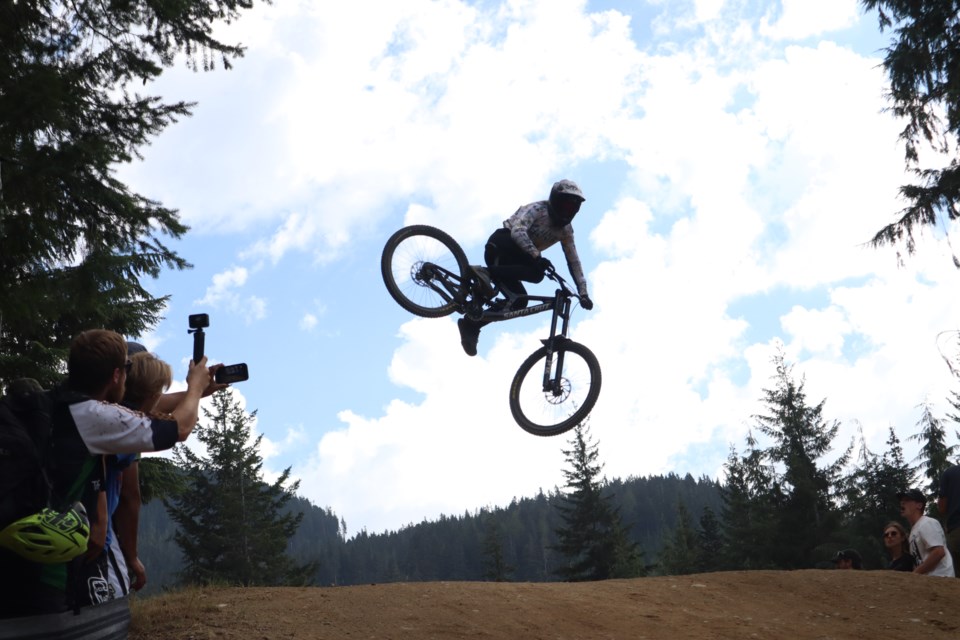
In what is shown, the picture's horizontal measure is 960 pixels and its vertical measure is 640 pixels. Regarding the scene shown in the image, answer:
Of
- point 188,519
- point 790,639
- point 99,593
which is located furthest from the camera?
point 188,519

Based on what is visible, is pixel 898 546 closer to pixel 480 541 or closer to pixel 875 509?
pixel 875 509

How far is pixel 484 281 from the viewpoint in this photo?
922 cm

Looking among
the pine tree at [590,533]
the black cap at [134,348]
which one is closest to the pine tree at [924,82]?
the black cap at [134,348]

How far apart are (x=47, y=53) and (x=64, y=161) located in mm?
1733

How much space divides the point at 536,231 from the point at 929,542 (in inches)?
236

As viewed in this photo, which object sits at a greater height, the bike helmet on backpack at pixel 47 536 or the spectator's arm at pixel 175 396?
the spectator's arm at pixel 175 396

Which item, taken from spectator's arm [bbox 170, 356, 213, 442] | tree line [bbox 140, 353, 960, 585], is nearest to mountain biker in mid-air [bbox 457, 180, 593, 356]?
spectator's arm [bbox 170, 356, 213, 442]

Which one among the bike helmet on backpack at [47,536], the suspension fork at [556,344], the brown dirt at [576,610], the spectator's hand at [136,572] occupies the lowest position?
the brown dirt at [576,610]

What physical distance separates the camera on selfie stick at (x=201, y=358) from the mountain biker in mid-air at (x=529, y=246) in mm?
4791

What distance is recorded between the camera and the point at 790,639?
29.2 ft

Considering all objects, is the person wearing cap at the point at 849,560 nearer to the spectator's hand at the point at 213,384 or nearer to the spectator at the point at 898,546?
the spectator at the point at 898,546

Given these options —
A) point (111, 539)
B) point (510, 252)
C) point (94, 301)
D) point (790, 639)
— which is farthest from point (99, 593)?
point (790, 639)

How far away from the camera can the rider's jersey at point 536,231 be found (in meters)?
8.91

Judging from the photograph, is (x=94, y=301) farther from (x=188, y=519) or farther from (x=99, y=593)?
(x=188, y=519)
